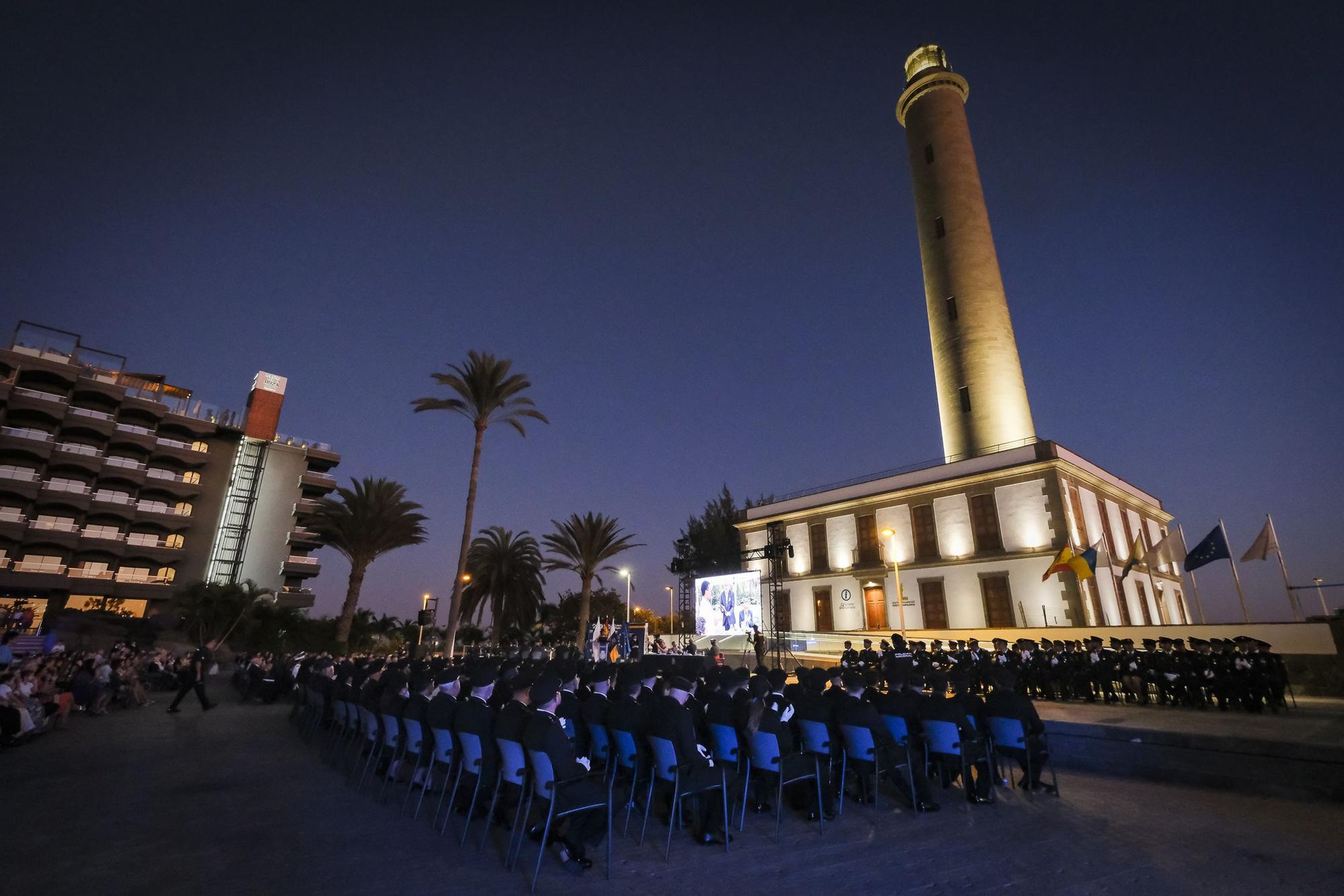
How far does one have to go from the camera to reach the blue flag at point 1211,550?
19031 millimetres

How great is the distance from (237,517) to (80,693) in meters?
41.6

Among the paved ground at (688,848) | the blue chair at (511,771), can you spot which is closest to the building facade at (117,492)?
the paved ground at (688,848)

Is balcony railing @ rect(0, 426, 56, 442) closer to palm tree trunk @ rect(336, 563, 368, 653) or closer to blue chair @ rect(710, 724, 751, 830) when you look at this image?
palm tree trunk @ rect(336, 563, 368, 653)

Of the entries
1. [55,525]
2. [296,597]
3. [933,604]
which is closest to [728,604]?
[933,604]

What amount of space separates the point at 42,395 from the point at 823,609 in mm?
54250

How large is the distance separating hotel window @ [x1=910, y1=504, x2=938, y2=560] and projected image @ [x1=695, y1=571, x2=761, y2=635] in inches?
322

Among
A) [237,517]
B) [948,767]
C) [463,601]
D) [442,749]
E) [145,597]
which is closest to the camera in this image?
[442,749]

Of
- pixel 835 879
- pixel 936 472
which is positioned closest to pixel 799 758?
pixel 835 879

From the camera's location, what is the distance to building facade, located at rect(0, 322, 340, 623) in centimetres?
3975

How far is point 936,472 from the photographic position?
30141mm

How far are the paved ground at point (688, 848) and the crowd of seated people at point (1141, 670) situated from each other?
4.03 m

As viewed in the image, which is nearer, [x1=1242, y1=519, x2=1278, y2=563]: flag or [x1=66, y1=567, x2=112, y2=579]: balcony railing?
[x1=1242, y1=519, x2=1278, y2=563]: flag

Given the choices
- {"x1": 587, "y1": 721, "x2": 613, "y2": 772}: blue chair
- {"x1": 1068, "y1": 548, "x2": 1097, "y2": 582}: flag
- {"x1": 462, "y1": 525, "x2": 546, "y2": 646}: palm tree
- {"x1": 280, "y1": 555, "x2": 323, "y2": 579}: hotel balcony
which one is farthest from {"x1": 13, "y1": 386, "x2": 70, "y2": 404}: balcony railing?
{"x1": 1068, "y1": 548, "x2": 1097, "y2": 582}: flag

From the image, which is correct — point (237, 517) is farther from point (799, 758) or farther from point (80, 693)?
point (799, 758)
